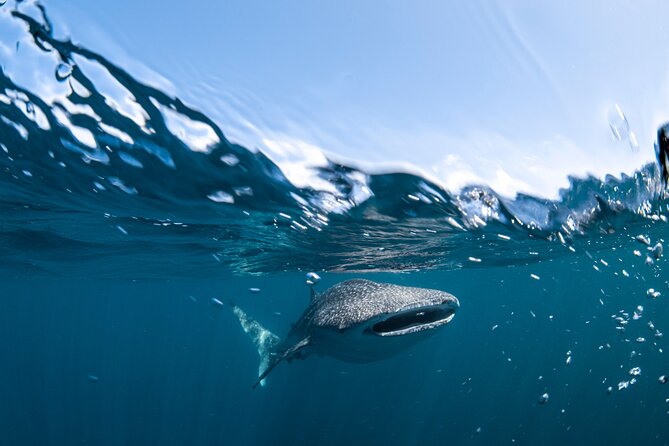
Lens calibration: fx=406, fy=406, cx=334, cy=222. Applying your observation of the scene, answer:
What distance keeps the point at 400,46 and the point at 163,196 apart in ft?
30.6

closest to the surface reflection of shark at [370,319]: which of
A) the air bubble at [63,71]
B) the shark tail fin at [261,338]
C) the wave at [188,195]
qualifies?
the wave at [188,195]

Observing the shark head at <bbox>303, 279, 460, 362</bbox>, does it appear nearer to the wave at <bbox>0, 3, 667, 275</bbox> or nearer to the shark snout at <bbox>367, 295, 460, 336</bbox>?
the shark snout at <bbox>367, 295, 460, 336</bbox>

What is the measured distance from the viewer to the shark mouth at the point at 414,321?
8930mm

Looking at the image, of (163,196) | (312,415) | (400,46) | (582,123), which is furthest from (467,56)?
(312,415)

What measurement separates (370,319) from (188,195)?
667 cm

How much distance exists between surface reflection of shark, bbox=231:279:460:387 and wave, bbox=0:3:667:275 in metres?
2.66

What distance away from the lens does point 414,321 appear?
989 cm

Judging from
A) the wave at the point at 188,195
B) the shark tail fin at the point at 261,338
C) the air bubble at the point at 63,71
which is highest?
the wave at the point at 188,195

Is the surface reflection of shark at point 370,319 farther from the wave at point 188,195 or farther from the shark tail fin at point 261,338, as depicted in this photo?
the shark tail fin at point 261,338

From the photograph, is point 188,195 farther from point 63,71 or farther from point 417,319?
point 417,319

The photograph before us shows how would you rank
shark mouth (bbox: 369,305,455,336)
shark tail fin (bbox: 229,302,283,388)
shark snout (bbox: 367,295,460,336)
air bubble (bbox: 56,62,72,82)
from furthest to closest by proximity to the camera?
shark tail fin (bbox: 229,302,283,388) → shark mouth (bbox: 369,305,455,336) → shark snout (bbox: 367,295,460,336) → air bubble (bbox: 56,62,72,82)

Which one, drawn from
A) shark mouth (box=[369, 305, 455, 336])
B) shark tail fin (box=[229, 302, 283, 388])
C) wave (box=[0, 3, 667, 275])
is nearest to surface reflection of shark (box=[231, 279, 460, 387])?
shark mouth (box=[369, 305, 455, 336])

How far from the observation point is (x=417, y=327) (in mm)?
8914

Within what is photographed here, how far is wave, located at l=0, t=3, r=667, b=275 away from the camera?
6.75 meters
